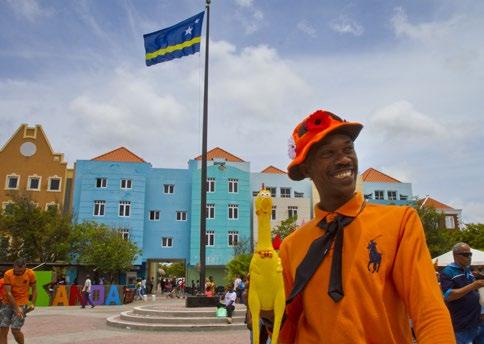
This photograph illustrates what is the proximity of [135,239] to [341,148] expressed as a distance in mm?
35265

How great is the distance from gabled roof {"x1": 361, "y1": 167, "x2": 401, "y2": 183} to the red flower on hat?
4257 centimetres

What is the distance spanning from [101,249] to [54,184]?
1053 centimetres

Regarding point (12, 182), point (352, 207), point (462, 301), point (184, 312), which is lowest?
point (184, 312)

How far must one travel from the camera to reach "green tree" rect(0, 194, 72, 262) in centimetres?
2934

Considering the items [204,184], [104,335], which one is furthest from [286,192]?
[104,335]

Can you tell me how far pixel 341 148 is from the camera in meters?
1.93

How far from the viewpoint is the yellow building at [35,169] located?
35656mm

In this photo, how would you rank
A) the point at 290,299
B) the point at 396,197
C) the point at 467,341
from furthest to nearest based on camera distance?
the point at 396,197
the point at 467,341
the point at 290,299

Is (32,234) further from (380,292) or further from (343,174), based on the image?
(380,292)

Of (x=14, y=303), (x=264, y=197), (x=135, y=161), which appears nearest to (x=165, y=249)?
(x=135, y=161)

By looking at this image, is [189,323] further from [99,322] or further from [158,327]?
[99,322]

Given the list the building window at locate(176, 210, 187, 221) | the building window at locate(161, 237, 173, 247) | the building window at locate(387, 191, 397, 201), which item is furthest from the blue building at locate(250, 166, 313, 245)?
the building window at locate(387, 191, 397, 201)

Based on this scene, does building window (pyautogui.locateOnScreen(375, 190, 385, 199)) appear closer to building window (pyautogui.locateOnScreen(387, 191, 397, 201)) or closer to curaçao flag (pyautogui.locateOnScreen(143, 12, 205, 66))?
building window (pyautogui.locateOnScreen(387, 191, 397, 201))

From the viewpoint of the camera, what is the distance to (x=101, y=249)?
29.0 meters
